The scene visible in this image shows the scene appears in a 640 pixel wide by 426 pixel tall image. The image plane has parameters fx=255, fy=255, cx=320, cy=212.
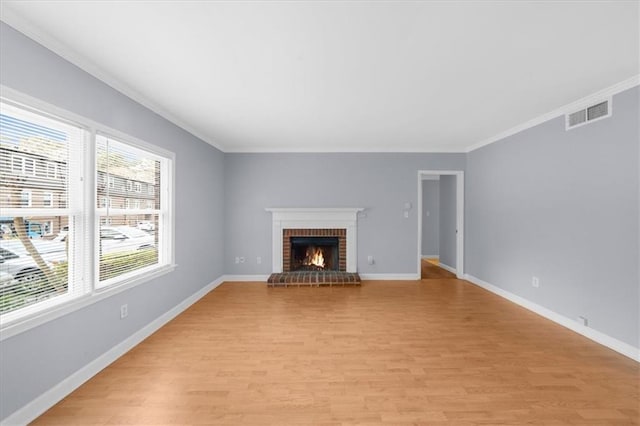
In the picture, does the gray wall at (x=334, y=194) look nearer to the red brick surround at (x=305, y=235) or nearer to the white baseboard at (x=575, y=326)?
the red brick surround at (x=305, y=235)

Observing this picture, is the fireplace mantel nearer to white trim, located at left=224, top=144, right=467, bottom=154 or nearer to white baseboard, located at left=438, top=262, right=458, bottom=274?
white trim, located at left=224, top=144, right=467, bottom=154

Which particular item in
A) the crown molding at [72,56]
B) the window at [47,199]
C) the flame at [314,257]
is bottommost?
the flame at [314,257]

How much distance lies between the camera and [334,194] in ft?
16.3

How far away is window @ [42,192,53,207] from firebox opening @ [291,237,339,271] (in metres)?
3.61

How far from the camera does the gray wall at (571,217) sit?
7.89ft

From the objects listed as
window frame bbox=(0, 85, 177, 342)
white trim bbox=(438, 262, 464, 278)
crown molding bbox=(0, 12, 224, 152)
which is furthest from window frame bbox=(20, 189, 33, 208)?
white trim bbox=(438, 262, 464, 278)

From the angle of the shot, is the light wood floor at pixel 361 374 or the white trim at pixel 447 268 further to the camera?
the white trim at pixel 447 268

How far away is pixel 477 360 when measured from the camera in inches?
90.4

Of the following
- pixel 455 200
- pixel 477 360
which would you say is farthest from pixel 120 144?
pixel 455 200

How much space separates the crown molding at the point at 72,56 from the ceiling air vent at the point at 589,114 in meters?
4.71

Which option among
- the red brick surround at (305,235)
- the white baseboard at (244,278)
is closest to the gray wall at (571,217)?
the red brick surround at (305,235)

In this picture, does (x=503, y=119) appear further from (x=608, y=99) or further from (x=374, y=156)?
(x=374, y=156)

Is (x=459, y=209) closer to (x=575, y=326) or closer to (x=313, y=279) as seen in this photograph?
(x=575, y=326)

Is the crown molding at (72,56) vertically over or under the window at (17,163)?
over
